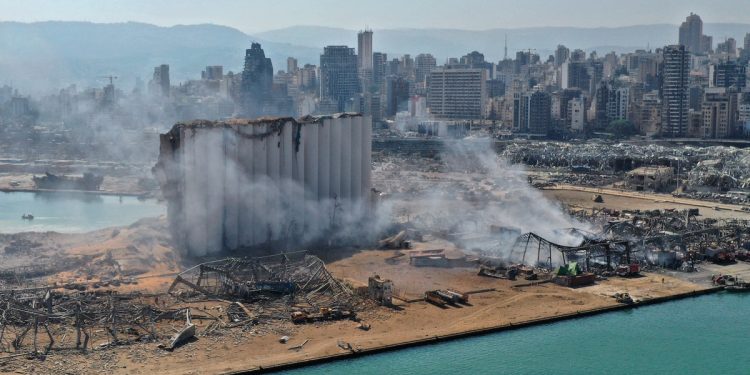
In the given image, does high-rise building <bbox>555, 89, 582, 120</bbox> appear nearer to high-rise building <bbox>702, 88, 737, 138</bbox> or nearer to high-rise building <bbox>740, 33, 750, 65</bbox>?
high-rise building <bbox>702, 88, 737, 138</bbox>

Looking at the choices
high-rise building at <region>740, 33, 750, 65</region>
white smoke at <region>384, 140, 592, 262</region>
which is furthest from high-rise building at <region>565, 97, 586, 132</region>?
high-rise building at <region>740, 33, 750, 65</region>

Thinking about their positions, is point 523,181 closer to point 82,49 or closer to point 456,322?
point 456,322

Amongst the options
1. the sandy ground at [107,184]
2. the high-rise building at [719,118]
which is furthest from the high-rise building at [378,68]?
the sandy ground at [107,184]

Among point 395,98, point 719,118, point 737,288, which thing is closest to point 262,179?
point 737,288

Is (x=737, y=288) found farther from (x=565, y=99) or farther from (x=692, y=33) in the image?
(x=692, y=33)

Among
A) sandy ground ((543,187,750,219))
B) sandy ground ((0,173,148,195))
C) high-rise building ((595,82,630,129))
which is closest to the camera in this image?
sandy ground ((543,187,750,219))

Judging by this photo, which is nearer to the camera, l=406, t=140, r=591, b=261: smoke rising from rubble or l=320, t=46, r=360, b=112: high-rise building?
l=406, t=140, r=591, b=261: smoke rising from rubble
